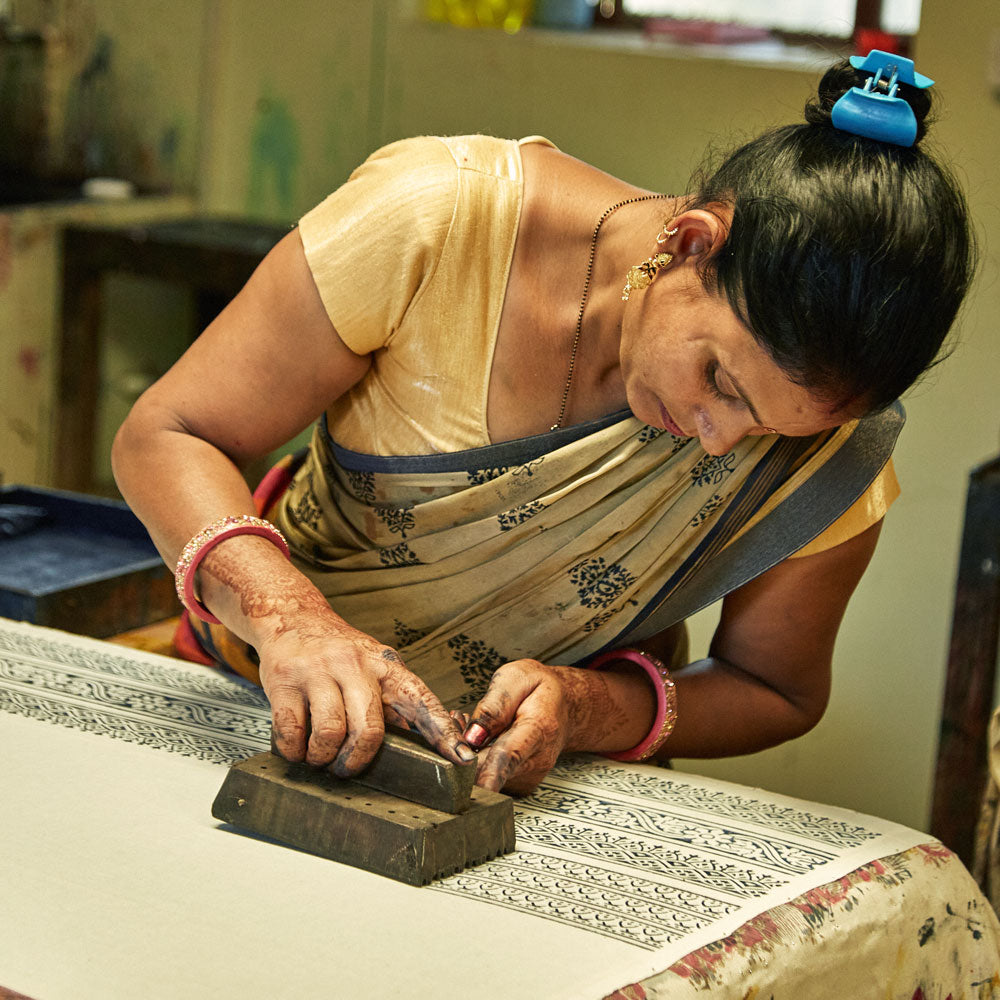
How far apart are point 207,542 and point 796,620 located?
571mm

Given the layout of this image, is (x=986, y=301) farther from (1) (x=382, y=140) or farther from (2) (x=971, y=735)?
(1) (x=382, y=140)

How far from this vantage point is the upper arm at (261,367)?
1.25 meters

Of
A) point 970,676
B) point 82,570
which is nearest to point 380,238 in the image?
point 82,570

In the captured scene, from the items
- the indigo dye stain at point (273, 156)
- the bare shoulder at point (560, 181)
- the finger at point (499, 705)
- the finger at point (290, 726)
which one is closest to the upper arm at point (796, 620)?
the finger at point (499, 705)

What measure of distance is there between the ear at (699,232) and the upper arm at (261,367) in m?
0.33

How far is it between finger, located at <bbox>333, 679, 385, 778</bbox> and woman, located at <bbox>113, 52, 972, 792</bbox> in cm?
9

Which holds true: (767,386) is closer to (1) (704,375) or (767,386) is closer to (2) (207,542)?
(1) (704,375)

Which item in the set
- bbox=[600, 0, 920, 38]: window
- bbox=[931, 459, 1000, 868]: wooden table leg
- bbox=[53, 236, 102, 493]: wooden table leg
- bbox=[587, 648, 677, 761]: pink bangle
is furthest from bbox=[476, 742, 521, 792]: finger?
bbox=[53, 236, 102, 493]: wooden table leg

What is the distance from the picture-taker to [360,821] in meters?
0.95

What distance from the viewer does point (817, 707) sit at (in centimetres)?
140

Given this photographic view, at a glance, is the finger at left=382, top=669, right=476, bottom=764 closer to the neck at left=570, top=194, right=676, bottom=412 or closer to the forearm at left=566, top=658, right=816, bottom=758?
the forearm at left=566, top=658, right=816, bottom=758

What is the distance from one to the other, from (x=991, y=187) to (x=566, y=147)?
42.8 inches

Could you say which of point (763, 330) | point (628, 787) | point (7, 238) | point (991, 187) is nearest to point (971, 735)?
point (991, 187)

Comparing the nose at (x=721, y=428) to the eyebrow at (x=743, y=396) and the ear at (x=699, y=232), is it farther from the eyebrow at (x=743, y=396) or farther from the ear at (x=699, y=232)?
the ear at (x=699, y=232)
